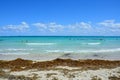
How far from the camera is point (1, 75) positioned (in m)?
8.76

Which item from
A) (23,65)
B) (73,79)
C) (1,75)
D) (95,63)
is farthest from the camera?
(95,63)

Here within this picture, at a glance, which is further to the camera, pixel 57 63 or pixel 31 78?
pixel 57 63

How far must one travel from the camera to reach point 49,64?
11.8 m

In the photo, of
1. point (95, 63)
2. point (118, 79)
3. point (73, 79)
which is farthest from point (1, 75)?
point (95, 63)

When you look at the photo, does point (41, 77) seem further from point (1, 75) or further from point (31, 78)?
point (1, 75)

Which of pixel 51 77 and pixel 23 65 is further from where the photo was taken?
pixel 23 65

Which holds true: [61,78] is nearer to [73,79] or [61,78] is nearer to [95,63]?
[73,79]

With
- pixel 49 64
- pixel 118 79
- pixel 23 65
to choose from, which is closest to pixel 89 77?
A: pixel 118 79

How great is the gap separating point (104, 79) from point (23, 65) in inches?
200

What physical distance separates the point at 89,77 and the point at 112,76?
100cm

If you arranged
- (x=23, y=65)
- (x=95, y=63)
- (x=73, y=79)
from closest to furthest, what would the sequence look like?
(x=73, y=79), (x=23, y=65), (x=95, y=63)

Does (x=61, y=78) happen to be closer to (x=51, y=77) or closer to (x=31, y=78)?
(x=51, y=77)

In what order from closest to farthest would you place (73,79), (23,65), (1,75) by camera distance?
1. (73,79)
2. (1,75)
3. (23,65)

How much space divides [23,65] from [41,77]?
336 cm
